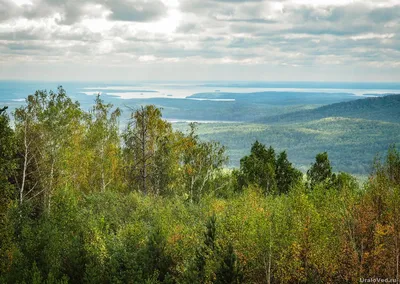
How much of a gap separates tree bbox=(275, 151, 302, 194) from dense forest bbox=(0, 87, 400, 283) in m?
23.2

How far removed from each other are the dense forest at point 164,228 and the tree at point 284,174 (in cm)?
2319

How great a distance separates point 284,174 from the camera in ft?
243

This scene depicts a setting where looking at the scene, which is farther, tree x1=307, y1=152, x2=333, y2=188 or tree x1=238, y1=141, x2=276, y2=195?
tree x1=307, y1=152, x2=333, y2=188

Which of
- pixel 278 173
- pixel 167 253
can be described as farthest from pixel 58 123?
pixel 278 173

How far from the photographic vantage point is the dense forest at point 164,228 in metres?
31.2

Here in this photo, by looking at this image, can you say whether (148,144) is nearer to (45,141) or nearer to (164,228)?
(45,141)

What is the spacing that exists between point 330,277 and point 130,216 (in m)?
21.1

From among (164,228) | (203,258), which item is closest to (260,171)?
(164,228)

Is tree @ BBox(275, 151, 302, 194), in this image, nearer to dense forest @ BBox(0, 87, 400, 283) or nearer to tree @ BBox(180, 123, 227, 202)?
tree @ BBox(180, 123, 227, 202)

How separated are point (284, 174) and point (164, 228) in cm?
3914

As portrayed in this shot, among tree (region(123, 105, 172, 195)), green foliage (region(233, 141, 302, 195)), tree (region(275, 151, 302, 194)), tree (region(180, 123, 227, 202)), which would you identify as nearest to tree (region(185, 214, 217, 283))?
tree (region(123, 105, 172, 195))

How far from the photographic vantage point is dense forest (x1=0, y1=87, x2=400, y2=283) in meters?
31.2

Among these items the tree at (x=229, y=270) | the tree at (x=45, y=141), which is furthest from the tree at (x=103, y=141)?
the tree at (x=229, y=270)

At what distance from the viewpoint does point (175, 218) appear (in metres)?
43.3
